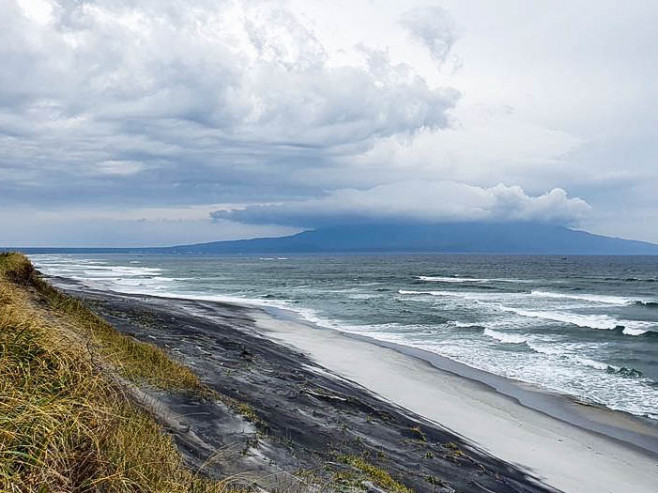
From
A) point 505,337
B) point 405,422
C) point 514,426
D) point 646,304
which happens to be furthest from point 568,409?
point 646,304

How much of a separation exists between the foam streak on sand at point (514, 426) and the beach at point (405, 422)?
46 millimetres

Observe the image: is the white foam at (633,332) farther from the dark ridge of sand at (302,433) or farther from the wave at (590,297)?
the dark ridge of sand at (302,433)

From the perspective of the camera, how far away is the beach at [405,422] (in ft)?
32.1

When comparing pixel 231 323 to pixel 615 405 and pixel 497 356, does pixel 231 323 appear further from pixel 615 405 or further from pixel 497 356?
pixel 615 405

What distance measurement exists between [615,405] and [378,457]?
40.7 ft

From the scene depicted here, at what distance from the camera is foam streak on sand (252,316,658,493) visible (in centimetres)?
1284

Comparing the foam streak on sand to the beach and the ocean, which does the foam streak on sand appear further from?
the ocean

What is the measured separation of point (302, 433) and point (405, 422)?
4.33 meters

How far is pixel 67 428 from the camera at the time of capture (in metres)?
5.29

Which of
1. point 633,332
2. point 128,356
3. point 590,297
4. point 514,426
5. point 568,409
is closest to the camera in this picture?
point 128,356

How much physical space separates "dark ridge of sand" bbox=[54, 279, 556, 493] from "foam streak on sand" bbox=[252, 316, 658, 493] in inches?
40.1

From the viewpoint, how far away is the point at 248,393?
43.7 feet

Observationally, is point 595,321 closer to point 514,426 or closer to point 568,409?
point 568,409

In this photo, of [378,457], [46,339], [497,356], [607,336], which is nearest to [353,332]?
[497,356]
